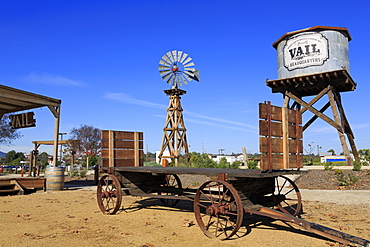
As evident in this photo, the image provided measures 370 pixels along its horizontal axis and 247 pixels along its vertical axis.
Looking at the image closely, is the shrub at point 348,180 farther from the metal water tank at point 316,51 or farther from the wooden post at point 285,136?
the wooden post at point 285,136

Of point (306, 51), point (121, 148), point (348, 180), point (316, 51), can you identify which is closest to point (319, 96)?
point (316, 51)

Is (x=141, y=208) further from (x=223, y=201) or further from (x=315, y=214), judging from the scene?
(x=315, y=214)

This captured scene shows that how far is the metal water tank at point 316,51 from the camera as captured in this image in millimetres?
19750

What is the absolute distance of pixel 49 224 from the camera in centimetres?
633

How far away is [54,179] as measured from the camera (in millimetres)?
12648

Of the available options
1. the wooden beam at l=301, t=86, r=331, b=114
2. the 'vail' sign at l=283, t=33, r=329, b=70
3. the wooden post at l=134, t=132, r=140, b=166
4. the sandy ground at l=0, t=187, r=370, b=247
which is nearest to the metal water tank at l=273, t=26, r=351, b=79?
the 'vail' sign at l=283, t=33, r=329, b=70

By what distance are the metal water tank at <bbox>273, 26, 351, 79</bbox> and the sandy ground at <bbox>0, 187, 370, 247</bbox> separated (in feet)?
42.8

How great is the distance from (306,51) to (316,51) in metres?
0.63

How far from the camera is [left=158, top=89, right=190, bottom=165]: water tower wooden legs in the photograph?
31031 mm

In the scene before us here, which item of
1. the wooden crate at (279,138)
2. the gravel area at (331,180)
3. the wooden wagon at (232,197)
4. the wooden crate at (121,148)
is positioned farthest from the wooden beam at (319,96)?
the wooden wagon at (232,197)

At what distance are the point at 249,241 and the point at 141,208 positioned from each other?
4021 millimetres

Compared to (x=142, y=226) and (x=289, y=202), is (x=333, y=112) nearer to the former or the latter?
(x=289, y=202)

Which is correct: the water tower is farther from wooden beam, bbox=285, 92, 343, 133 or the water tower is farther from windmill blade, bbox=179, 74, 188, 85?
windmill blade, bbox=179, 74, 188, 85

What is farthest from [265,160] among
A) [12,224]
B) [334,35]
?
[334,35]
